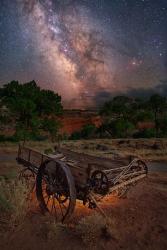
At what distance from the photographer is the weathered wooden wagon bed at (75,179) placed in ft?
22.2

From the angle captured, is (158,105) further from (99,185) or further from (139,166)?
(99,185)

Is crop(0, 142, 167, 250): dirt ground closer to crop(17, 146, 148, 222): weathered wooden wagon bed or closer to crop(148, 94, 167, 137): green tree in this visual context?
crop(17, 146, 148, 222): weathered wooden wagon bed

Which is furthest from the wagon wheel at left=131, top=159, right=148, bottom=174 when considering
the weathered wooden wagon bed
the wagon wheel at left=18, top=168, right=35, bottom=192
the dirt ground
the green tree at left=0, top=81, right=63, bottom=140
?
the green tree at left=0, top=81, right=63, bottom=140

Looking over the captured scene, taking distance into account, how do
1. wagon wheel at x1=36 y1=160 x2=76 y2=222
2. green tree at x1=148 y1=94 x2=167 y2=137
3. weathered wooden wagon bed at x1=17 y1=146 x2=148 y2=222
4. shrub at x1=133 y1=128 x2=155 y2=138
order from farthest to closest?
1. green tree at x1=148 y1=94 x2=167 y2=137
2. shrub at x1=133 y1=128 x2=155 y2=138
3. weathered wooden wagon bed at x1=17 y1=146 x2=148 y2=222
4. wagon wheel at x1=36 y1=160 x2=76 y2=222

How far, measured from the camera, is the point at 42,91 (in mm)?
27172

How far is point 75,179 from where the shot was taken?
7.03m

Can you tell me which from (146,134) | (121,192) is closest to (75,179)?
(121,192)

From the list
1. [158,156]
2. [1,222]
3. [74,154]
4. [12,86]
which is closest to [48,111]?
[12,86]

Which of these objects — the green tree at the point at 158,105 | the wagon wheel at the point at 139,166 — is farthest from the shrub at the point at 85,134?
the wagon wheel at the point at 139,166

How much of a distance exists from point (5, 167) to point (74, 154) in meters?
7.84

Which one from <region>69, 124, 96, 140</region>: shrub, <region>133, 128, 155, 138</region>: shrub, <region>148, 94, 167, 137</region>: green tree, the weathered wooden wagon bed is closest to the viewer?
the weathered wooden wagon bed

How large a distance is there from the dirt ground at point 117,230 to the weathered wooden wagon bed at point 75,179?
400 mm

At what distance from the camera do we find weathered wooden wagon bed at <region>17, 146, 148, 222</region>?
6.77m

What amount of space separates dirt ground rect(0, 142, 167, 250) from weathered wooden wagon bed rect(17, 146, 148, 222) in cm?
40
